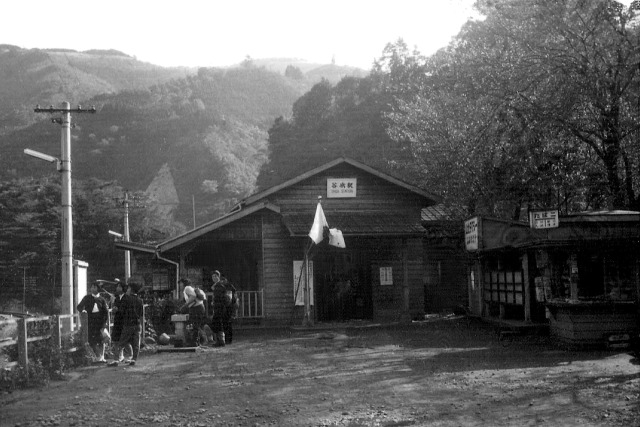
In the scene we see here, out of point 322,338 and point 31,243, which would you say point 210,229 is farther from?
point 31,243

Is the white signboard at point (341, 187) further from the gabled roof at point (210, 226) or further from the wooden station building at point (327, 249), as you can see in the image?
the gabled roof at point (210, 226)

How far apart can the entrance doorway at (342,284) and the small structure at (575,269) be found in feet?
19.6

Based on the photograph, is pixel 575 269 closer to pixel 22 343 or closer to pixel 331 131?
pixel 22 343

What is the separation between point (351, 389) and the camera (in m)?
10.5

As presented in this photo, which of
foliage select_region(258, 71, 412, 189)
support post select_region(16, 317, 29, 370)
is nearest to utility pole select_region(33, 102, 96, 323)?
support post select_region(16, 317, 29, 370)

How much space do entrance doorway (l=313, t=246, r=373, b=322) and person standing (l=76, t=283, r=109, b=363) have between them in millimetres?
10676

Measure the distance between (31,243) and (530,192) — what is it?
35.3 m

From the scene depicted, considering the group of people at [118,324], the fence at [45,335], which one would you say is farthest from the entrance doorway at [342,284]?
the group of people at [118,324]

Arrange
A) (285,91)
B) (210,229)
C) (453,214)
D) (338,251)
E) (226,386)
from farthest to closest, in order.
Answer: (285,91)
(453,214)
(338,251)
(210,229)
(226,386)

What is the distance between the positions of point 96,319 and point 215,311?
Answer: 140 inches

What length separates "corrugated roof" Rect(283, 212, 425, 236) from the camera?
72.0ft

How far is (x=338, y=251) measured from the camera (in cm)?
2447

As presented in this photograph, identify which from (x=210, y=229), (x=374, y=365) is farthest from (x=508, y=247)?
(x=210, y=229)

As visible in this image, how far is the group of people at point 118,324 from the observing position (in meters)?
14.0
